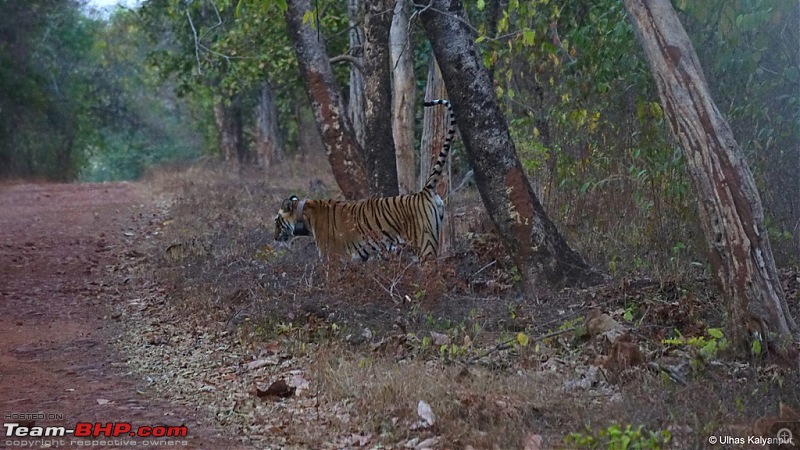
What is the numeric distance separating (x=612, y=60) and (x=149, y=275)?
5949 mm

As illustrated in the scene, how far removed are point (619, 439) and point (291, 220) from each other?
7271mm

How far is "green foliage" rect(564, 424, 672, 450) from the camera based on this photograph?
4.88m

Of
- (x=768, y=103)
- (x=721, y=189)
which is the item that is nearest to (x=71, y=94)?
(x=768, y=103)

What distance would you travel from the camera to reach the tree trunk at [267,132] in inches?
1262

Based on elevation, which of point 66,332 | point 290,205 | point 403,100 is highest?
point 403,100

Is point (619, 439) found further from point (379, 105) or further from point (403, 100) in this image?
point (379, 105)

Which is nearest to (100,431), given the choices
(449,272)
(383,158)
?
(449,272)

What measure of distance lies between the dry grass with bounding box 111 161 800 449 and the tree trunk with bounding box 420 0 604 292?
0.46m

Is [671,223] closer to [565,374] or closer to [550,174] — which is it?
[550,174]

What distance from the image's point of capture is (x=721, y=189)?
668 centimetres

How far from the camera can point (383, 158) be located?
11883 mm

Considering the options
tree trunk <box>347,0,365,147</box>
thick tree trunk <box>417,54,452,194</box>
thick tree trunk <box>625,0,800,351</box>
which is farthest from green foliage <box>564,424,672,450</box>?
tree trunk <box>347,0,365,147</box>

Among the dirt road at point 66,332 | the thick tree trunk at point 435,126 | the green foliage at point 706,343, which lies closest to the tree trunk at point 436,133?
the thick tree trunk at point 435,126

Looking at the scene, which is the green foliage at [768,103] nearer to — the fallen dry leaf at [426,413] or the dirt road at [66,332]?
the fallen dry leaf at [426,413]
